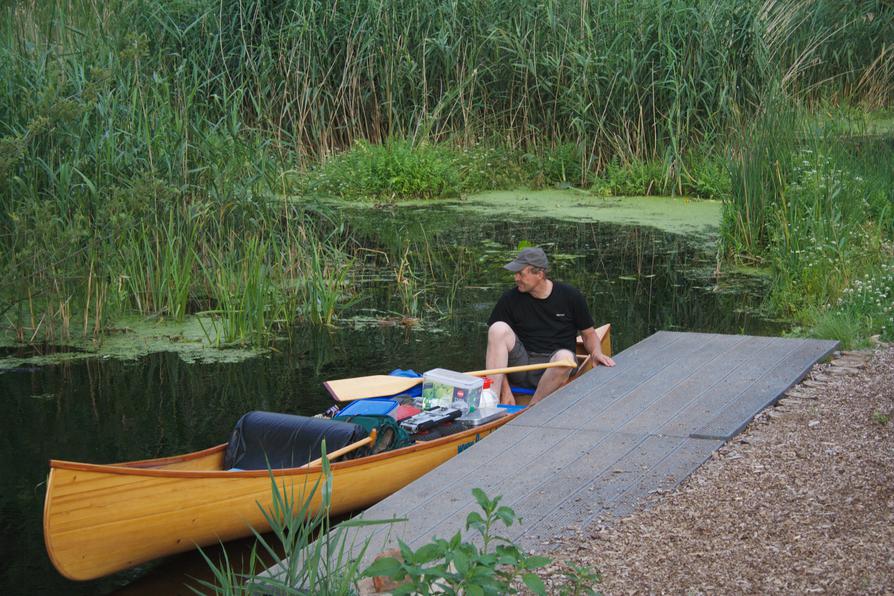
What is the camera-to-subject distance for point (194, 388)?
22.1ft

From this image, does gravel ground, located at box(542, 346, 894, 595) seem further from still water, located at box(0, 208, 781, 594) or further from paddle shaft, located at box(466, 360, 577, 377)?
still water, located at box(0, 208, 781, 594)

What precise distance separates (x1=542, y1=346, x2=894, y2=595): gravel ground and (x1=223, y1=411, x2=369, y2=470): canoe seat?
60.8 inches

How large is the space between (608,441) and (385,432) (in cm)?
100

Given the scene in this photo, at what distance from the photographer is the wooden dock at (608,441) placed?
12.9 ft

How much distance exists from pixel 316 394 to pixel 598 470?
264 cm

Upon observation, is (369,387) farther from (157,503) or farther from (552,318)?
(157,503)

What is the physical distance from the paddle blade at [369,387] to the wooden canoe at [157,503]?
33.6 inches

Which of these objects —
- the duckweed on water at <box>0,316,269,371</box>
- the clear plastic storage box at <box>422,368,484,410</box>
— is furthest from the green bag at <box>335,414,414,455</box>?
the duckweed on water at <box>0,316,269,371</box>

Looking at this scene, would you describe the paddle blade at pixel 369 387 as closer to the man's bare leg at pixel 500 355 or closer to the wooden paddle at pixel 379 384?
the wooden paddle at pixel 379 384

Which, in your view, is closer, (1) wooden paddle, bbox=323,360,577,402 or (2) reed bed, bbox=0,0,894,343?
(1) wooden paddle, bbox=323,360,577,402

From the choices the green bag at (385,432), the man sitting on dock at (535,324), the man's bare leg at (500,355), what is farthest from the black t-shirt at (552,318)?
the green bag at (385,432)

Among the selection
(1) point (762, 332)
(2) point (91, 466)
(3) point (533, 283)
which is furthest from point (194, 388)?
(1) point (762, 332)

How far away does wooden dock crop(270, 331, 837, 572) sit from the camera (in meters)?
3.93

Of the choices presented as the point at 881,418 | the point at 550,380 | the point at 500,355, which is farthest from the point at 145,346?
the point at 881,418
